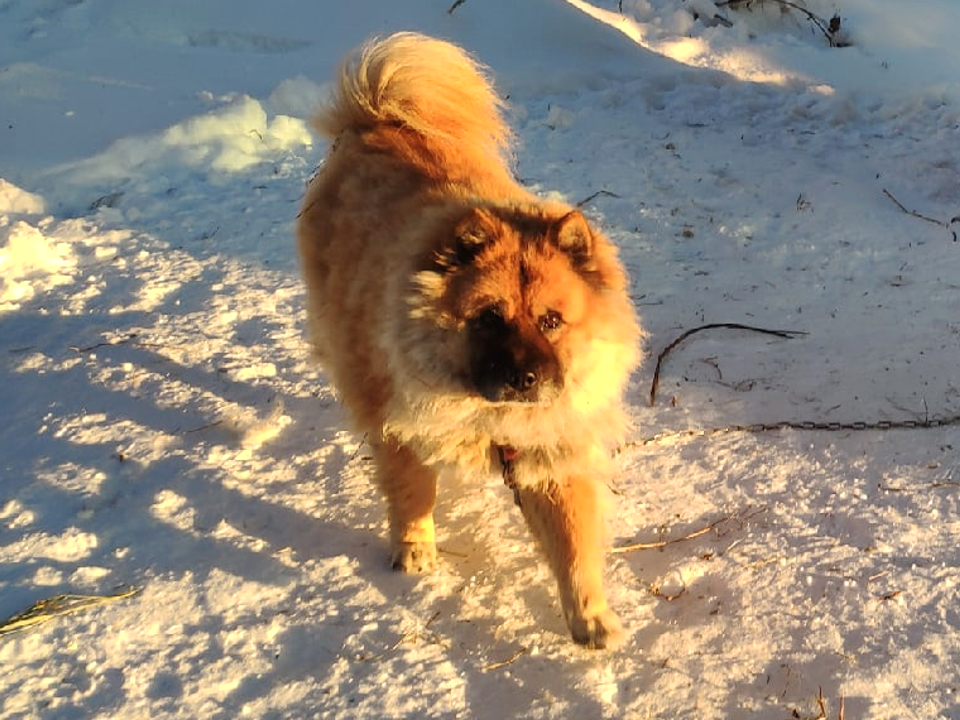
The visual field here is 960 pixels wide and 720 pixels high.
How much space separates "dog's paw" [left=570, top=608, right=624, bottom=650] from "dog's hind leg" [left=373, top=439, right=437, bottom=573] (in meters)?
0.58

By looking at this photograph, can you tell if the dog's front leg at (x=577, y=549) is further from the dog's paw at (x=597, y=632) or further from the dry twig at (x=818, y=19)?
the dry twig at (x=818, y=19)

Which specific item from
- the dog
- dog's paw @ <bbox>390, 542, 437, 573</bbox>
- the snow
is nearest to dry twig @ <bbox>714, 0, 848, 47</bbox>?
the snow

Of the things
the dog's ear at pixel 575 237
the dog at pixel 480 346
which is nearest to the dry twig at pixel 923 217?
the dog at pixel 480 346

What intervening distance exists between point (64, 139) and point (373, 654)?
17.0 ft

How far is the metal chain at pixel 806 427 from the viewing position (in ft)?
10.9

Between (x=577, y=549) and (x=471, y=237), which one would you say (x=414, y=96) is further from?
(x=577, y=549)

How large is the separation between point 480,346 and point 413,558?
34.3 inches

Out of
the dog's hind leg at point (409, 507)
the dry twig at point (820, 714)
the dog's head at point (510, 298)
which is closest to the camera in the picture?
the dry twig at point (820, 714)

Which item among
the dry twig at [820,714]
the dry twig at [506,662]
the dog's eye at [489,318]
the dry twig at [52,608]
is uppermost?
the dog's eye at [489,318]

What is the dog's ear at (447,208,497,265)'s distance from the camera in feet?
7.80

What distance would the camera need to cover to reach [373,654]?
99.7 inches

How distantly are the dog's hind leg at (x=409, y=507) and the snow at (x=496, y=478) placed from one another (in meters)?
0.09

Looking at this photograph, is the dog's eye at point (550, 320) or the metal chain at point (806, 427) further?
the metal chain at point (806, 427)

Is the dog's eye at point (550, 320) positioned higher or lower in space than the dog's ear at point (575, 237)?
lower
